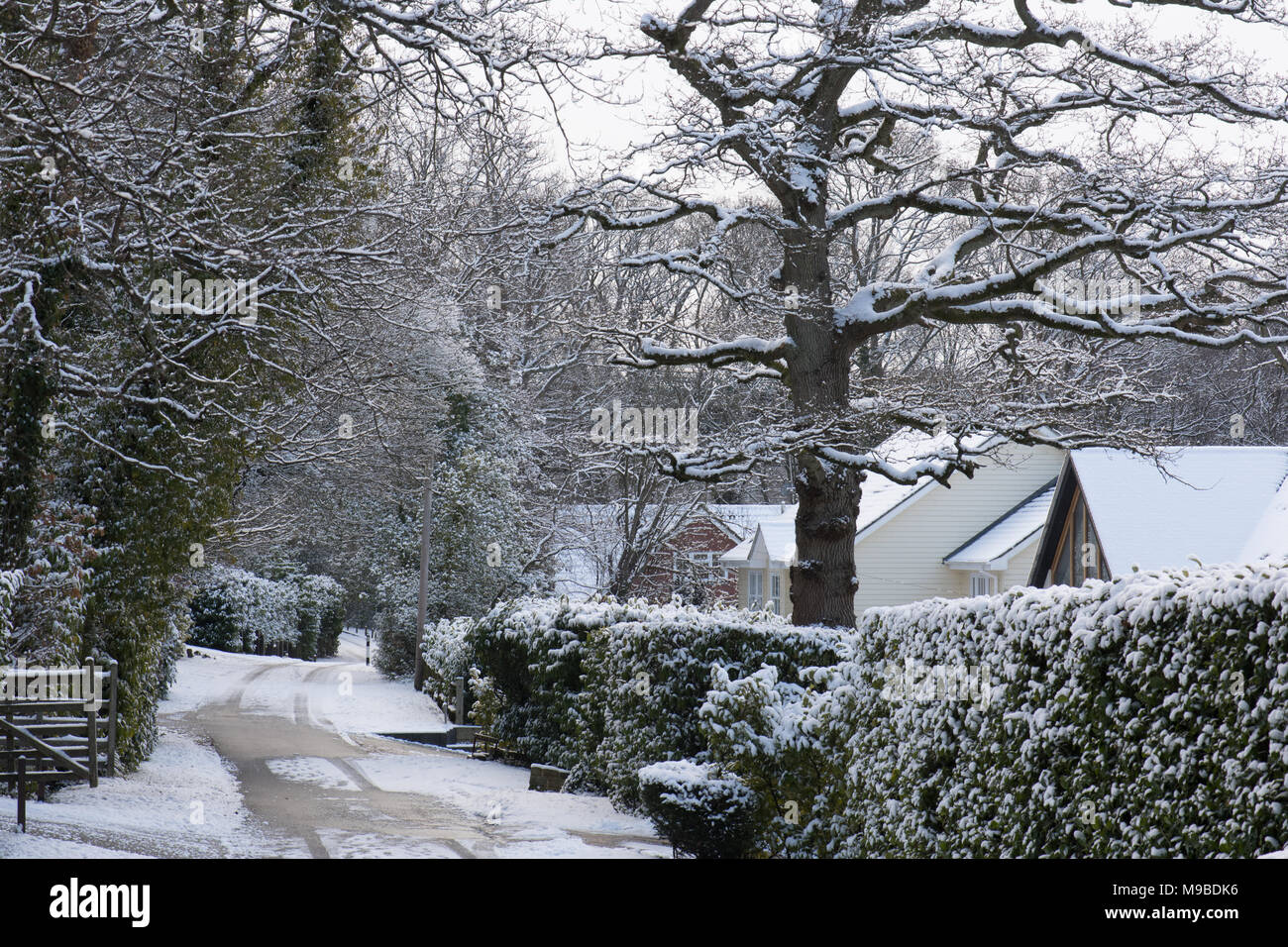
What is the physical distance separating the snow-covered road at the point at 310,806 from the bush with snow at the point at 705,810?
2.13ft

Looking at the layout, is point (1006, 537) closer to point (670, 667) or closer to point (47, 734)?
point (670, 667)

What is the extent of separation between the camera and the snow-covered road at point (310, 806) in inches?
378

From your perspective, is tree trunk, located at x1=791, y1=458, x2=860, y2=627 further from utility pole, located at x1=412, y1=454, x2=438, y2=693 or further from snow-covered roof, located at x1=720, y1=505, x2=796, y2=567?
utility pole, located at x1=412, y1=454, x2=438, y2=693

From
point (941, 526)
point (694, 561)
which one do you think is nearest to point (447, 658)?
point (694, 561)

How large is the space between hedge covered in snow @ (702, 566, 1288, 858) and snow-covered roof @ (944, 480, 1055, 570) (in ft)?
52.4

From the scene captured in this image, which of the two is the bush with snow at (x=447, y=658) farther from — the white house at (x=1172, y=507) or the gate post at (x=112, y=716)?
the white house at (x=1172, y=507)

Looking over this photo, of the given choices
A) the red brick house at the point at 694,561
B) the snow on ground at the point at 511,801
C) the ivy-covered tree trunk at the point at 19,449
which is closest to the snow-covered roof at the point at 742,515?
the red brick house at the point at 694,561

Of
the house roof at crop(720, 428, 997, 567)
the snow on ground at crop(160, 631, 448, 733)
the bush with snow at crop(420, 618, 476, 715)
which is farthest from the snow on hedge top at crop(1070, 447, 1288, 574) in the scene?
the snow on ground at crop(160, 631, 448, 733)

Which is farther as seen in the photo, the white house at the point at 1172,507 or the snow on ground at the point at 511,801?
the white house at the point at 1172,507

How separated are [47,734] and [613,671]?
5.67 m

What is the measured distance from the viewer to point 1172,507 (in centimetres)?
1842

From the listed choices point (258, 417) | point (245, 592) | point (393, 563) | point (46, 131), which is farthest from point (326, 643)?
point (46, 131)

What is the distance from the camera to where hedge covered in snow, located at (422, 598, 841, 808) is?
11.3 m

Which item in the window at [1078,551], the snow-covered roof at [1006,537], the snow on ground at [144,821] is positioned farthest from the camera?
the snow-covered roof at [1006,537]
